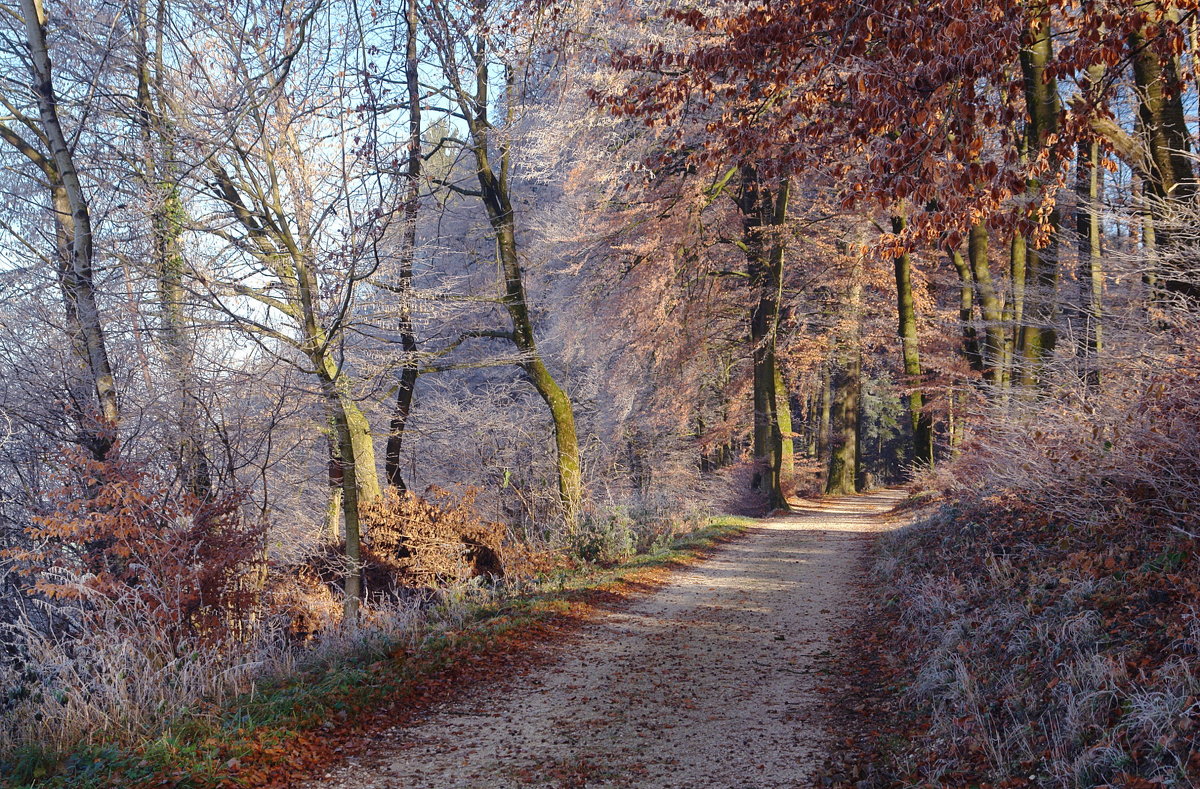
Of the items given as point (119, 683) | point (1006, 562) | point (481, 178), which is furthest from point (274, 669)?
point (481, 178)

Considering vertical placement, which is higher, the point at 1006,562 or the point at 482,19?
the point at 482,19

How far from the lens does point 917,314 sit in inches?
1011

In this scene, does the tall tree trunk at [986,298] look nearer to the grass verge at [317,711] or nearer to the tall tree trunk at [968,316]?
the tall tree trunk at [968,316]

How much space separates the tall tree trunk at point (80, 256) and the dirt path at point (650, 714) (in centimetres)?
466

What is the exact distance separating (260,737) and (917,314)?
24.6 meters

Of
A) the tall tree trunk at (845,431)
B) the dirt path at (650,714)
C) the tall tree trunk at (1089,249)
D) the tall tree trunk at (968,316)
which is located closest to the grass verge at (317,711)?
the dirt path at (650,714)

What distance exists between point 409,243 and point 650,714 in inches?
275

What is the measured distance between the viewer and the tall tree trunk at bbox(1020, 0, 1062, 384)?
32.3ft

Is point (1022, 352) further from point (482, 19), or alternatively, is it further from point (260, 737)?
point (260, 737)

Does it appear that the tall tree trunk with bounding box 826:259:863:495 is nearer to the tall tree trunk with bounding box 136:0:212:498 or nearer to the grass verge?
the grass verge

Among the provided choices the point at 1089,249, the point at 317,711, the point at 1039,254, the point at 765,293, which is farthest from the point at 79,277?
the point at 765,293

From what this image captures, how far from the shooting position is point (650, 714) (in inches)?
226

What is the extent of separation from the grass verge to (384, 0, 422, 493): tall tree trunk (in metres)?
4.16

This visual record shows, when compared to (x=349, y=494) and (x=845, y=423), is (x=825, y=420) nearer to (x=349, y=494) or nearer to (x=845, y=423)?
(x=845, y=423)
